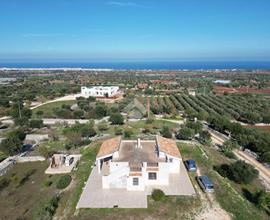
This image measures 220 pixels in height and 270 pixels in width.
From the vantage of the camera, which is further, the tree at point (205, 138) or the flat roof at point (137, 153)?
the tree at point (205, 138)

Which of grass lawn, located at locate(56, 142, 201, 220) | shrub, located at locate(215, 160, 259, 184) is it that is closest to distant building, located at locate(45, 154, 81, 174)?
grass lawn, located at locate(56, 142, 201, 220)

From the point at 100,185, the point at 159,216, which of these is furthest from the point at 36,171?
the point at 159,216

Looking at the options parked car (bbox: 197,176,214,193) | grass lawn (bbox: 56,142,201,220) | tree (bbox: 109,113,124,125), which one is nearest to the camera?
grass lawn (bbox: 56,142,201,220)

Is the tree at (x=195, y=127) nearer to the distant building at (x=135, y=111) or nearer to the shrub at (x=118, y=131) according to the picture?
the shrub at (x=118, y=131)

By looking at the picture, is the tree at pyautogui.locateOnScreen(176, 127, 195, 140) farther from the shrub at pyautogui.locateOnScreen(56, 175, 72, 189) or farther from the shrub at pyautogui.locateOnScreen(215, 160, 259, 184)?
the shrub at pyautogui.locateOnScreen(56, 175, 72, 189)

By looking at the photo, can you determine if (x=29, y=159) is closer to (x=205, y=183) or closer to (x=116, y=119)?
(x=116, y=119)

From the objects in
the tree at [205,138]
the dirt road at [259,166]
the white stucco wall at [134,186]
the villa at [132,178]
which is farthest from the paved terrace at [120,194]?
the tree at [205,138]
